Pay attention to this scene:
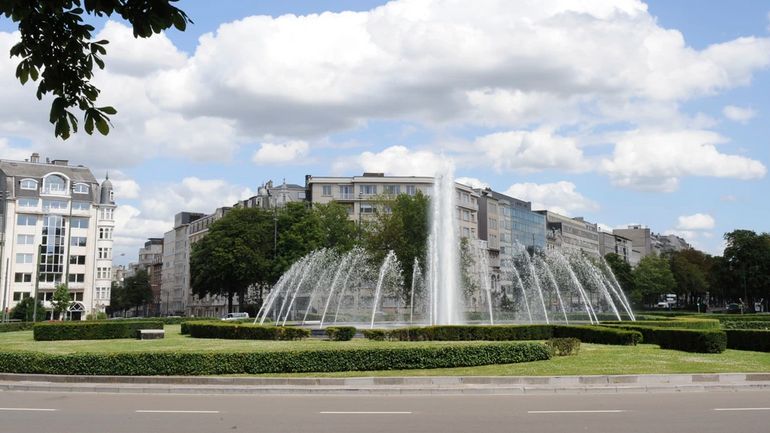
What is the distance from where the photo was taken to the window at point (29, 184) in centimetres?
9744

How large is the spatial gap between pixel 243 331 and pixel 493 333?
12.5 m

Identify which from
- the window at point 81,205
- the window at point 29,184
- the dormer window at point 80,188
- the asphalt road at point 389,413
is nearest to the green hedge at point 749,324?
the asphalt road at point 389,413

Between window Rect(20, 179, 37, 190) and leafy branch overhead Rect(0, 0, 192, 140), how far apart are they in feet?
332

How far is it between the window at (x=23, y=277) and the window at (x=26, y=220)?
21.6 ft

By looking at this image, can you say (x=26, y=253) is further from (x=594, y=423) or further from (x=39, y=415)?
(x=594, y=423)

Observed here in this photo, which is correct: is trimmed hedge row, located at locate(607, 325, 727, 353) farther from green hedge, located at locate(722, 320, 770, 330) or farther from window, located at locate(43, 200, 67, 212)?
window, located at locate(43, 200, 67, 212)

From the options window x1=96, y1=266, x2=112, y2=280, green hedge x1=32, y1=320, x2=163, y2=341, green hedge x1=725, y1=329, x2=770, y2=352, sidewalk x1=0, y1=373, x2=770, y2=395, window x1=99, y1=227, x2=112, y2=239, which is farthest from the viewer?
window x1=99, y1=227, x2=112, y2=239

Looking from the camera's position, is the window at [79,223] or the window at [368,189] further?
the window at [368,189]

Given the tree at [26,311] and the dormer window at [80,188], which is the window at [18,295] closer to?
the dormer window at [80,188]

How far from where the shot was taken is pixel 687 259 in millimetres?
158250

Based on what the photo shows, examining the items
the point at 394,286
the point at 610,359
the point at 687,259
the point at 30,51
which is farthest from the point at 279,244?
the point at 687,259

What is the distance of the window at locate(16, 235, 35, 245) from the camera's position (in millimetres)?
96125

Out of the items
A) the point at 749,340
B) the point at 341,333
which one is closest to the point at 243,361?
the point at 341,333

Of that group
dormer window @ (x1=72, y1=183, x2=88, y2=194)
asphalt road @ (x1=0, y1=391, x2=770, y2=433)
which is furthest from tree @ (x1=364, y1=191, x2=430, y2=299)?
asphalt road @ (x1=0, y1=391, x2=770, y2=433)
